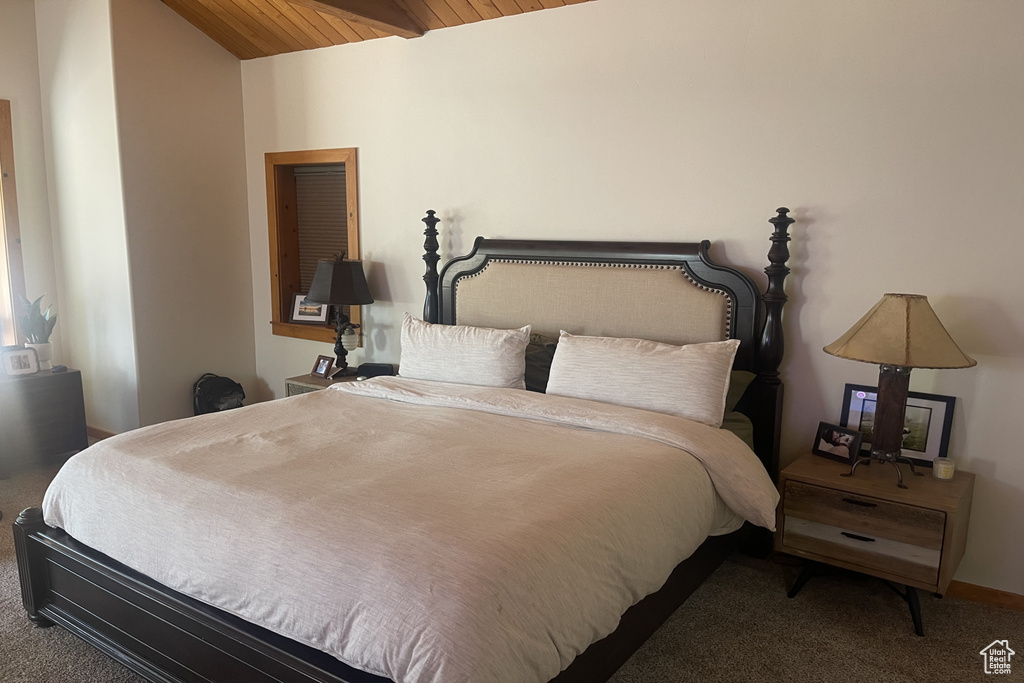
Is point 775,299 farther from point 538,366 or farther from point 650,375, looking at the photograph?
point 538,366

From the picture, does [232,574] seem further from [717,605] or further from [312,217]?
[312,217]

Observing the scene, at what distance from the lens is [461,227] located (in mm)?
3996

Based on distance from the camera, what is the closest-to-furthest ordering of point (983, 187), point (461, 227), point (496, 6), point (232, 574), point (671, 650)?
1. point (232, 574)
2. point (671, 650)
3. point (983, 187)
4. point (496, 6)
5. point (461, 227)

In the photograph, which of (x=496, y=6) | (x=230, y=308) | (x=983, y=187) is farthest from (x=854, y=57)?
(x=230, y=308)

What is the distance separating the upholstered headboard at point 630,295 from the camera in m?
3.09

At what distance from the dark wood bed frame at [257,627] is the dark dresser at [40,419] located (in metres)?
1.90

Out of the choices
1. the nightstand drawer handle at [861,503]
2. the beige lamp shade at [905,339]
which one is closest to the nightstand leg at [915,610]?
the nightstand drawer handle at [861,503]

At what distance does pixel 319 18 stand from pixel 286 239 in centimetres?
141

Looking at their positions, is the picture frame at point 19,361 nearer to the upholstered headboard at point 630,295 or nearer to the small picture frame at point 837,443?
the upholstered headboard at point 630,295

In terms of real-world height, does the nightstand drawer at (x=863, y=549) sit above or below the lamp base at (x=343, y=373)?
below

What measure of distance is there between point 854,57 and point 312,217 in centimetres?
326

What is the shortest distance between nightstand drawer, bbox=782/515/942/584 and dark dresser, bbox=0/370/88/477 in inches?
155

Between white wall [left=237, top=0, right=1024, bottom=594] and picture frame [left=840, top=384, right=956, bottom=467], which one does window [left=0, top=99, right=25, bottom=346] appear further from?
picture frame [left=840, top=384, right=956, bottom=467]

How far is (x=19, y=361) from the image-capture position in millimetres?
4156
